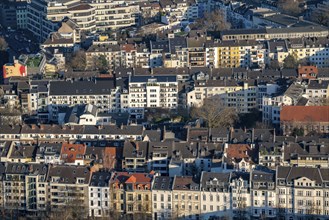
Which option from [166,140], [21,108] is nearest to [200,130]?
[166,140]

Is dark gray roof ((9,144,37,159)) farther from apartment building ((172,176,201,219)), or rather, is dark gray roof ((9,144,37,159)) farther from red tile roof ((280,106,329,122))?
red tile roof ((280,106,329,122))

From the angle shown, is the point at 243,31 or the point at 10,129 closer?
the point at 10,129

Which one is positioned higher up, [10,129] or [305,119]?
[305,119]

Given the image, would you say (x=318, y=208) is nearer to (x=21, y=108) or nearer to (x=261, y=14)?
(x=21, y=108)

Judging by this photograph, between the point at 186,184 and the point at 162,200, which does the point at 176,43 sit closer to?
the point at 186,184

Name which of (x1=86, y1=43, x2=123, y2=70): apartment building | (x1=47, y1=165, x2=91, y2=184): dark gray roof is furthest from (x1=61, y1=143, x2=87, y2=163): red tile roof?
(x1=86, y1=43, x2=123, y2=70): apartment building

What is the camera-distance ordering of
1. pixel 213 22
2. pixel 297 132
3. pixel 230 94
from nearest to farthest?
1. pixel 297 132
2. pixel 230 94
3. pixel 213 22

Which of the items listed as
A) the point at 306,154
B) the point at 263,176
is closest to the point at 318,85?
the point at 306,154
